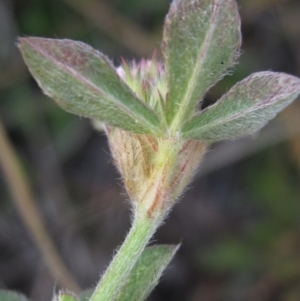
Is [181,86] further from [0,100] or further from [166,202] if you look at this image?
[0,100]

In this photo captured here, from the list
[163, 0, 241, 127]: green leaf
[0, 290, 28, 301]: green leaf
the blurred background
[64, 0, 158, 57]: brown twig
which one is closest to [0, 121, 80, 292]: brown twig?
the blurred background

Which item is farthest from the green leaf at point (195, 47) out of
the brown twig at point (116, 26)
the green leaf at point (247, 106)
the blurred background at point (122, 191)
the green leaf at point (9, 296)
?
the brown twig at point (116, 26)

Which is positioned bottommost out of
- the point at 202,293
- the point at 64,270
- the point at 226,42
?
the point at 202,293

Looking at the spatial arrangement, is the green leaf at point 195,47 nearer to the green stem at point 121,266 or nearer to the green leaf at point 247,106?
the green leaf at point 247,106

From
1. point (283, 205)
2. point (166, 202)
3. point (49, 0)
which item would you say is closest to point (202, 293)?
point (283, 205)

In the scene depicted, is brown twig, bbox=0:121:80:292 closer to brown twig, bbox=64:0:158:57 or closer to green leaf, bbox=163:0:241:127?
brown twig, bbox=64:0:158:57

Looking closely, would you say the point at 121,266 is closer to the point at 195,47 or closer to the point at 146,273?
the point at 146,273

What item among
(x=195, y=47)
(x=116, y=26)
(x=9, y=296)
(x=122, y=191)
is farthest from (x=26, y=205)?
(x=195, y=47)
